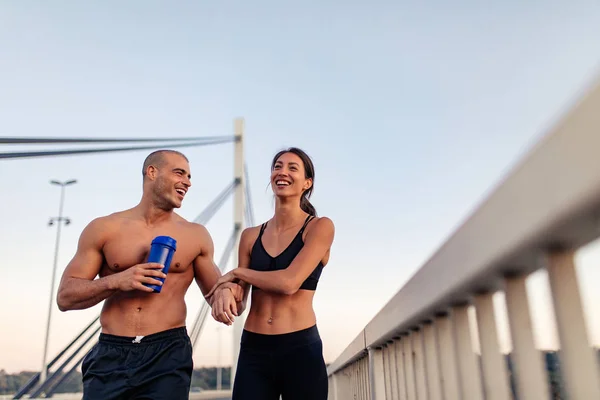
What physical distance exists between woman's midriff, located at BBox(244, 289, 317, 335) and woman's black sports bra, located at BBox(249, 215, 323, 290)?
5 cm

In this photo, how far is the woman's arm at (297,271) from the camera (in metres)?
1.98

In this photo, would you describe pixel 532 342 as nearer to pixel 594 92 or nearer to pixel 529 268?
pixel 529 268

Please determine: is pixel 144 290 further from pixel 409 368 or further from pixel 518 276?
pixel 518 276

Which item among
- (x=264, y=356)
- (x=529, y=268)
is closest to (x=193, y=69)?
(x=264, y=356)

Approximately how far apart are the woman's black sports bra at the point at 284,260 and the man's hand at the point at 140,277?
414mm

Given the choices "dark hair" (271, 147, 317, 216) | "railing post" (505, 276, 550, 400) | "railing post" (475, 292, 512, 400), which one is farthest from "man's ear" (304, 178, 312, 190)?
"railing post" (505, 276, 550, 400)

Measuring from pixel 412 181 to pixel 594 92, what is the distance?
27.5 ft

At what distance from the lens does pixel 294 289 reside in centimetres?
198

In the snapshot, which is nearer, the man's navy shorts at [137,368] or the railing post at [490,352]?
the railing post at [490,352]

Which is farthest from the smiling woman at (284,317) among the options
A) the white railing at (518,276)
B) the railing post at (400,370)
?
the white railing at (518,276)

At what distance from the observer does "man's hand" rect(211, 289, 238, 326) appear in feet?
6.45

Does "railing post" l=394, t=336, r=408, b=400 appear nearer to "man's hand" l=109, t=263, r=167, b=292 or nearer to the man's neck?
"man's hand" l=109, t=263, r=167, b=292

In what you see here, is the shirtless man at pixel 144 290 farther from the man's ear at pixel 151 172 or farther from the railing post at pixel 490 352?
the railing post at pixel 490 352

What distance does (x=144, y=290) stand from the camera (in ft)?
6.34
